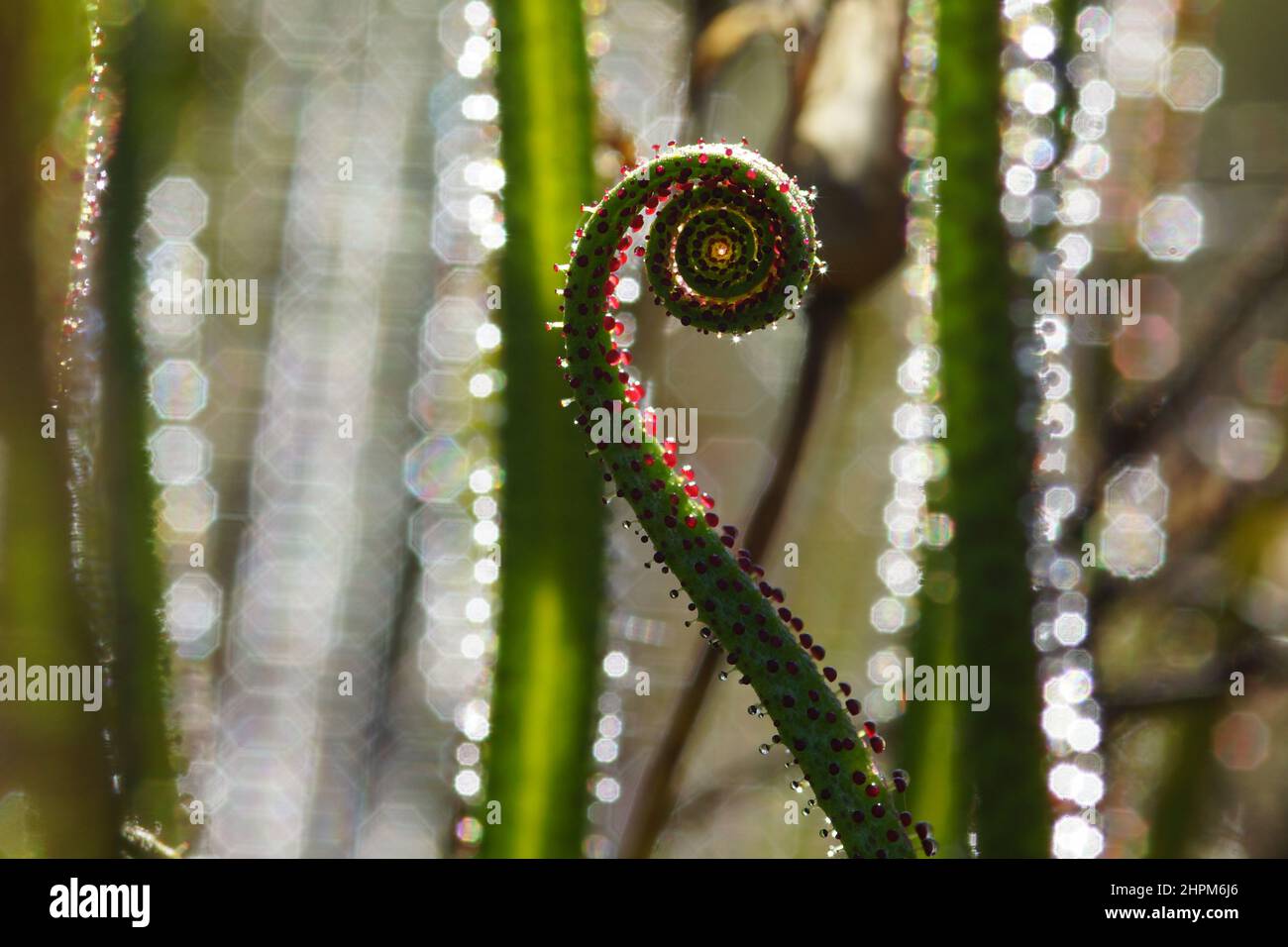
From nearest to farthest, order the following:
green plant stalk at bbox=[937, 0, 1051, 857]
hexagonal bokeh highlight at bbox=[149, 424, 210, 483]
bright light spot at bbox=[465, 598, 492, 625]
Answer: green plant stalk at bbox=[937, 0, 1051, 857] < bright light spot at bbox=[465, 598, 492, 625] < hexagonal bokeh highlight at bbox=[149, 424, 210, 483]

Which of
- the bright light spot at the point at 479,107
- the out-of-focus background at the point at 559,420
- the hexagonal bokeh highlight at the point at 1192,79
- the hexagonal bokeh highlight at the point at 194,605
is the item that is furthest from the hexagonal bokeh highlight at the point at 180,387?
the hexagonal bokeh highlight at the point at 1192,79

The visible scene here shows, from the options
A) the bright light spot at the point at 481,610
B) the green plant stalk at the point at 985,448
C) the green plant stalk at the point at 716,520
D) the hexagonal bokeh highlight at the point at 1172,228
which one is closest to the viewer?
the green plant stalk at the point at 716,520

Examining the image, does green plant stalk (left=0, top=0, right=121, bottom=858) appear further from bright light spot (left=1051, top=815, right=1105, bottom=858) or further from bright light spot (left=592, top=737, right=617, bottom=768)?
bright light spot (left=1051, top=815, right=1105, bottom=858)

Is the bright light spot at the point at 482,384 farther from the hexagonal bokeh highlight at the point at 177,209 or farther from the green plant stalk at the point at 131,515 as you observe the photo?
the hexagonal bokeh highlight at the point at 177,209

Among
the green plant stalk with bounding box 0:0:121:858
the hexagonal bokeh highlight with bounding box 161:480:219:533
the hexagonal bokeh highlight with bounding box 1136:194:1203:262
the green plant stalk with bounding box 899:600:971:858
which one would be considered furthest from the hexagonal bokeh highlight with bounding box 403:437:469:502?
the hexagonal bokeh highlight with bounding box 1136:194:1203:262

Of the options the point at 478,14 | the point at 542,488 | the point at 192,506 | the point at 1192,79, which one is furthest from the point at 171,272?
the point at 1192,79

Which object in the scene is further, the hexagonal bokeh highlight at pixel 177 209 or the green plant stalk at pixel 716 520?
the hexagonal bokeh highlight at pixel 177 209
